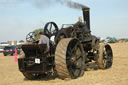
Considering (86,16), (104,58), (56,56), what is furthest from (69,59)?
(86,16)

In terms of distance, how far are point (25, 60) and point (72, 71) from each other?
1.90m

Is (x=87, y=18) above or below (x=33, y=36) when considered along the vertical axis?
above

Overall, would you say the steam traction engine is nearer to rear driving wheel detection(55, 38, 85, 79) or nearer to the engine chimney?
rear driving wheel detection(55, 38, 85, 79)

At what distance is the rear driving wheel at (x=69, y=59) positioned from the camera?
711cm

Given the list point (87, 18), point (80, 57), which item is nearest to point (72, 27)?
point (80, 57)

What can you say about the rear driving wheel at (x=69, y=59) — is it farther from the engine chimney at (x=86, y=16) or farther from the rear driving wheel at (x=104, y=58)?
the engine chimney at (x=86, y=16)

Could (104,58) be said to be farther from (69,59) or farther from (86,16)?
(69,59)

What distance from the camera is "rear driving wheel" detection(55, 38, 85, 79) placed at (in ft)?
23.3

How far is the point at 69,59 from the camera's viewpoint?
7.75m

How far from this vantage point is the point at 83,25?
35.4 ft

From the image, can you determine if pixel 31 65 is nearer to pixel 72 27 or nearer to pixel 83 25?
pixel 72 27

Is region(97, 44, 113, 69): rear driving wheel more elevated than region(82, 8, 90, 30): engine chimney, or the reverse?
region(82, 8, 90, 30): engine chimney

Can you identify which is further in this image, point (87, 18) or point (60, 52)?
point (87, 18)

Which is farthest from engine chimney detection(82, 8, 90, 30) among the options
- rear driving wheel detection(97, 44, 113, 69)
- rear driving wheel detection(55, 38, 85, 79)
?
rear driving wheel detection(55, 38, 85, 79)
